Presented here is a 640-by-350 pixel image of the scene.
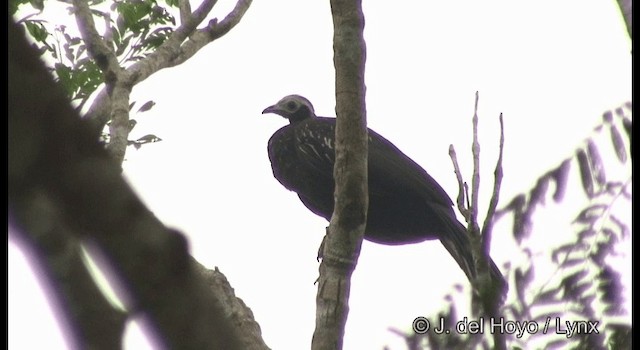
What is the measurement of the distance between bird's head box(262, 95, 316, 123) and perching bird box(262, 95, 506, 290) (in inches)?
37.5

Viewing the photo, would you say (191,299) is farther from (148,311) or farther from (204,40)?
(204,40)

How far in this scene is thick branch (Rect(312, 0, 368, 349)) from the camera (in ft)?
10.7

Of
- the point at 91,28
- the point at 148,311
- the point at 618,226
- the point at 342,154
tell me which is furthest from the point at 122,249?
the point at 91,28

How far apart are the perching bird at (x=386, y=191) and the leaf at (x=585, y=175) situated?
128 inches

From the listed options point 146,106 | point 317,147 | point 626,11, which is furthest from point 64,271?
point 317,147

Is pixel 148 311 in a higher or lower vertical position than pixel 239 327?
lower

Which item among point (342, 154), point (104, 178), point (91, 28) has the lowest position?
point (104, 178)

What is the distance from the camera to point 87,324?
0.65 m

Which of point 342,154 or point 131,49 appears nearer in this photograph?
point 342,154

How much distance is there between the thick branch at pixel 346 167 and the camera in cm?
325

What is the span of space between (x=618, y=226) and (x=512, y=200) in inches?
12.6

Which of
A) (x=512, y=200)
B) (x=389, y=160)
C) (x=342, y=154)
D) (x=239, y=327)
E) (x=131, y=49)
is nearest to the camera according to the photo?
(x=512, y=200)

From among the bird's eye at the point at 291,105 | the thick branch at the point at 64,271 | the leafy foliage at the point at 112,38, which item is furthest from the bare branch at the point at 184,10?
the thick branch at the point at 64,271

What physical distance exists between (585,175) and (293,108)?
5047 mm
